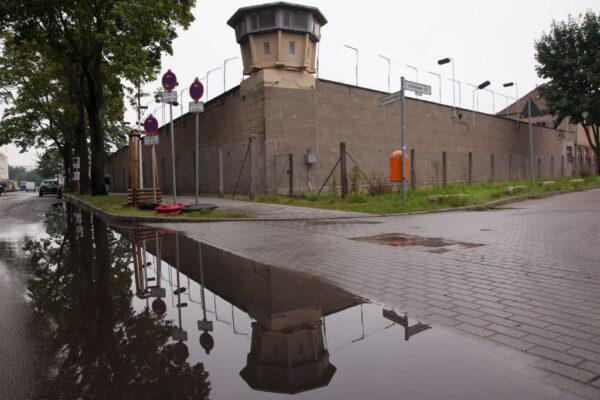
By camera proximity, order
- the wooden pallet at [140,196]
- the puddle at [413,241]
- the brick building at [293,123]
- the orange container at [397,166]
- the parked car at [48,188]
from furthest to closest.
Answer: the parked car at [48,188]
the brick building at [293,123]
the wooden pallet at [140,196]
the orange container at [397,166]
the puddle at [413,241]

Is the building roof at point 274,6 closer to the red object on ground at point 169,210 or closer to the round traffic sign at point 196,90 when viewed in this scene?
the round traffic sign at point 196,90

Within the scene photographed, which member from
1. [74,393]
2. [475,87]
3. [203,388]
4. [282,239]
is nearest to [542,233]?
[282,239]

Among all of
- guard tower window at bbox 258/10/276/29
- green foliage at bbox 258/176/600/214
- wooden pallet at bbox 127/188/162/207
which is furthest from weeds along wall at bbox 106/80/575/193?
wooden pallet at bbox 127/188/162/207

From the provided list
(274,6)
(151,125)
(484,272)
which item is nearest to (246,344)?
(484,272)

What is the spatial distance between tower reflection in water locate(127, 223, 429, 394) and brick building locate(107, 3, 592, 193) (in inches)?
515

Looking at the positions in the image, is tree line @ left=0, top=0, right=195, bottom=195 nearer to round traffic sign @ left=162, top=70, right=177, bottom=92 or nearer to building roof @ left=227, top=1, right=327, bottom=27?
building roof @ left=227, top=1, right=327, bottom=27

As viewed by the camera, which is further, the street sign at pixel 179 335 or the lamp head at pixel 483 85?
the lamp head at pixel 483 85

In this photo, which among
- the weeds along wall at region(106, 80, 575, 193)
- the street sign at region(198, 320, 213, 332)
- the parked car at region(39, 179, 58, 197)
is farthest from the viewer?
the parked car at region(39, 179, 58, 197)

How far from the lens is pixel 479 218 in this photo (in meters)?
11.7

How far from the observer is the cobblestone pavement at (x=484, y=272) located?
10.5ft

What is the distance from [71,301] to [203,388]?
8.46 ft

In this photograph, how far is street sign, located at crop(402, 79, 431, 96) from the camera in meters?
13.5

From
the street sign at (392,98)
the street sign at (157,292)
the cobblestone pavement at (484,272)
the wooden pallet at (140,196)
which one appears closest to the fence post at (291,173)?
the wooden pallet at (140,196)

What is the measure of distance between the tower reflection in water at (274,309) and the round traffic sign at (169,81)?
7954 millimetres
